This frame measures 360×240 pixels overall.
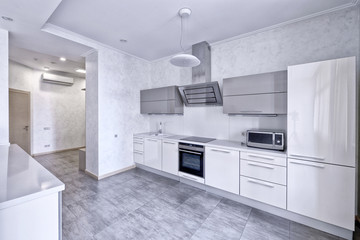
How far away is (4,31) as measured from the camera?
254 cm

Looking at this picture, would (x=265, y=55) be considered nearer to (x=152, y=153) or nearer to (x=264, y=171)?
(x=264, y=171)

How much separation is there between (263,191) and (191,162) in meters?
1.26

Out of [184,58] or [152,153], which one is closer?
[184,58]

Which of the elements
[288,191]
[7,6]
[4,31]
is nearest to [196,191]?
[288,191]

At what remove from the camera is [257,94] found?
8.15ft

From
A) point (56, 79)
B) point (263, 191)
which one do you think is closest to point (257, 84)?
point (263, 191)

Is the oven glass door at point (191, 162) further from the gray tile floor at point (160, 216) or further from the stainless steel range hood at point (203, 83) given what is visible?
the stainless steel range hood at point (203, 83)

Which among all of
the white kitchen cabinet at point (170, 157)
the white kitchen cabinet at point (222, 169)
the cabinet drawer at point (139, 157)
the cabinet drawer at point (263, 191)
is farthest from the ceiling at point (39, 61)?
the cabinet drawer at point (263, 191)

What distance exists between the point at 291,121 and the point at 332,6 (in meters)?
1.69

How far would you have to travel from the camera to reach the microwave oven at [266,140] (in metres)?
2.24

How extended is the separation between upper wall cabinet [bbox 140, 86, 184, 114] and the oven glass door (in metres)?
1.03

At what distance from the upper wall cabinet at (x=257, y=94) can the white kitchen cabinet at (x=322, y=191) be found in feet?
2.62

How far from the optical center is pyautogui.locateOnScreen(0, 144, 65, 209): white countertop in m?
0.85

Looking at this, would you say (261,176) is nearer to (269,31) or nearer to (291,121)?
(291,121)
